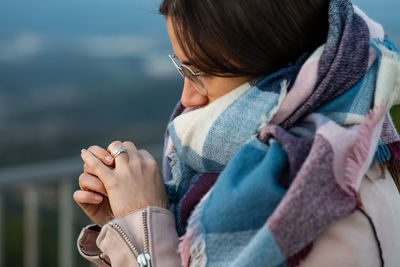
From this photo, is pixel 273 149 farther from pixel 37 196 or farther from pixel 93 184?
pixel 37 196

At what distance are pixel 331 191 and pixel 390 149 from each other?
0.27 metres

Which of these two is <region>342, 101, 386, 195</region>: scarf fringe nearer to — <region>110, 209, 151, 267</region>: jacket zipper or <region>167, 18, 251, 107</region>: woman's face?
<region>167, 18, 251, 107</region>: woman's face

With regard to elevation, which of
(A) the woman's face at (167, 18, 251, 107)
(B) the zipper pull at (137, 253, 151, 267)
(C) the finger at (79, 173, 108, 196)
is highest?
(A) the woman's face at (167, 18, 251, 107)

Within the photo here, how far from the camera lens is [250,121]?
112 cm

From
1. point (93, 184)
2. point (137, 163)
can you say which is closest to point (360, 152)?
point (137, 163)

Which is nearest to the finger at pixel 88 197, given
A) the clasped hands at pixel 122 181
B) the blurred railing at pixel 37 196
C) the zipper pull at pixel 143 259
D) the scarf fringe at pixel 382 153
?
the clasped hands at pixel 122 181

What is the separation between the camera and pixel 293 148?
103 cm

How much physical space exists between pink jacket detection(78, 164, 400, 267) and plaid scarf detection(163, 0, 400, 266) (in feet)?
0.16

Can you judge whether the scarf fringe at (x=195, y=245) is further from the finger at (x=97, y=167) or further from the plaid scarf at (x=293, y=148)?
the finger at (x=97, y=167)

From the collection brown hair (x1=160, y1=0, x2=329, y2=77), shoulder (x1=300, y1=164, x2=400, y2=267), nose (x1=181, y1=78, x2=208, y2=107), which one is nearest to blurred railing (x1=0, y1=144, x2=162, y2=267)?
nose (x1=181, y1=78, x2=208, y2=107)

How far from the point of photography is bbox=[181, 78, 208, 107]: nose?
1.28 meters

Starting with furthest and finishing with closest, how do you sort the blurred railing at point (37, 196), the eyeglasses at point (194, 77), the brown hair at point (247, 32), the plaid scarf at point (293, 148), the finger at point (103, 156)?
the blurred railing at point (37, 196) < the finger at point (103, 156) < the eyeglasses at point (194, 77) < the brown hair at point (247, 32) < the plaid scarf at point (293, 148)

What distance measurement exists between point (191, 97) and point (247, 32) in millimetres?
255

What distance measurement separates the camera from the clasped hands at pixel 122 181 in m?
1.26
